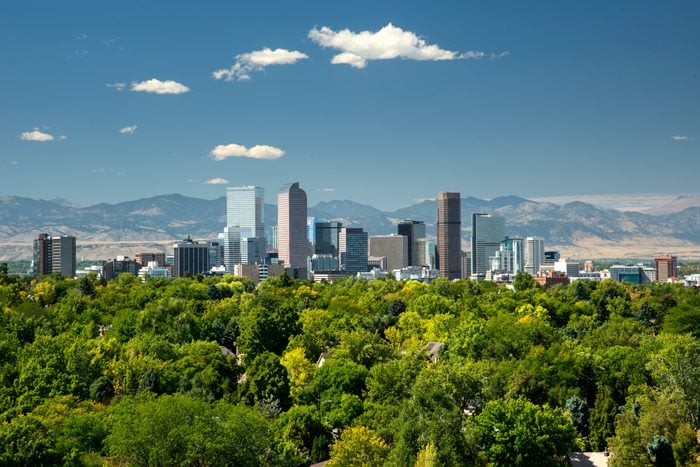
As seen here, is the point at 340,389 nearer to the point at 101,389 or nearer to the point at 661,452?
the point at 101,389

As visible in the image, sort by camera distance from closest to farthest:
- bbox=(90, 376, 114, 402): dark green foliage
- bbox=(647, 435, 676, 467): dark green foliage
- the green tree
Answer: the green tree, bbox=(647, 435, 676, 467): dark green foliage, bbox=(90, 376, 114, 402): dark green foliage

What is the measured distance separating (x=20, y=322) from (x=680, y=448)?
46024 millimetres

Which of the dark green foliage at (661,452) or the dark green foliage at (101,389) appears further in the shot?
the dark green foliage at (101,389)

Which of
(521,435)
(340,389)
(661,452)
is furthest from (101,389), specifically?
(661,452)

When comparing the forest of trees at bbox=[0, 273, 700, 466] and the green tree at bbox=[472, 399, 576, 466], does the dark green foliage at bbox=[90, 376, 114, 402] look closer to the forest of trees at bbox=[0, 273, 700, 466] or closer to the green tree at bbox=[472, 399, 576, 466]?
the forest of trees at bbox=[0, 273, 700, 466]

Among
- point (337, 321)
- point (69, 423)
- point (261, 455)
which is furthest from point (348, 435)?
point (337, 321)

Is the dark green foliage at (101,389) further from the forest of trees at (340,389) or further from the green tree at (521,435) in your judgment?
the green tree at (521,435)

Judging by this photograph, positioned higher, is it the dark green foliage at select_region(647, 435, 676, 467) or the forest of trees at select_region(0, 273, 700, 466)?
the forest of trees at select_region(0, 273, 700, 466)

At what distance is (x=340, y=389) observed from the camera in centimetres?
4519

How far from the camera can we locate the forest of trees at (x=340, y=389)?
34.0 m

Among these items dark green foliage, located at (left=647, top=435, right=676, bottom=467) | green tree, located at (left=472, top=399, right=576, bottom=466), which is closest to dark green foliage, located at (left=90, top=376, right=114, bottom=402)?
green tree, located at (left=472, top=399, right=576, bottom=466)

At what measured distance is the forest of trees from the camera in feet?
112

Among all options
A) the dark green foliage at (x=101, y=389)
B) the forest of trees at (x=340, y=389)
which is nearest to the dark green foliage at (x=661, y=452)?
the forest of trees at (x=340, y=389)

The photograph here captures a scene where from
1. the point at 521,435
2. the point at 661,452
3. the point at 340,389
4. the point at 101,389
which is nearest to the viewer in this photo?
the point at 521,435
